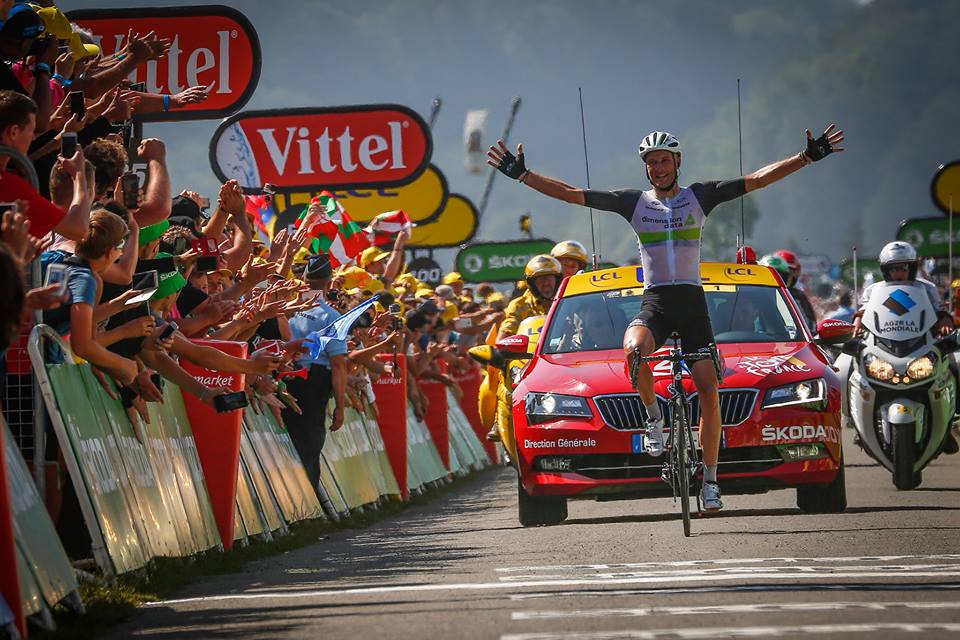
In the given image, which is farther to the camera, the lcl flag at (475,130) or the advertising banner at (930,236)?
the lcl flag at (475,130)

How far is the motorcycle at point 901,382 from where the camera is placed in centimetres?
1656

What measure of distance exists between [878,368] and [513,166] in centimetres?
537

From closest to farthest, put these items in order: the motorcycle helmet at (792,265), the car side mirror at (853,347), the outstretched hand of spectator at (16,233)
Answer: the outstretched hand of spectator at (16,233) → the car side mirror at (853,347) → the motorcycle helmet at (792,265)

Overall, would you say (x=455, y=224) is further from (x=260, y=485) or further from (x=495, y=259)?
(x=260, y=485)

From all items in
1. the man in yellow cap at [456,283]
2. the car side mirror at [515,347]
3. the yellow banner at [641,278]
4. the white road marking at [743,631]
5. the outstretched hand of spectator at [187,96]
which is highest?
the outstretched hand of spectator at [187,96]

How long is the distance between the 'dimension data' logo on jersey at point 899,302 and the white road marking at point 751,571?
304 inches

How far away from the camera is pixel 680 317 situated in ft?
41.9

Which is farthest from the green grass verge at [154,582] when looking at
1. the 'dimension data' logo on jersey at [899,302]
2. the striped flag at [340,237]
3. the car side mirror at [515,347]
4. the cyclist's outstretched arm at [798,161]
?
the striped flag at [340,237]

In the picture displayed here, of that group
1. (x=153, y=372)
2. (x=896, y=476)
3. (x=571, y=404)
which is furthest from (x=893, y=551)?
(x=896, y=476)

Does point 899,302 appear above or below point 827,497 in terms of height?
above

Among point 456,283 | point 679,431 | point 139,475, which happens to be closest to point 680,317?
point 679,431

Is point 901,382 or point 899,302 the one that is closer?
point 901,382

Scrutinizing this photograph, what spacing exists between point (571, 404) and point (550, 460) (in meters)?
0.42

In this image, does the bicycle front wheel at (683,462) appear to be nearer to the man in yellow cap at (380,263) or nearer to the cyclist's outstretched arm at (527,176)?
the cyclist's outstretched arm at (527,176)
